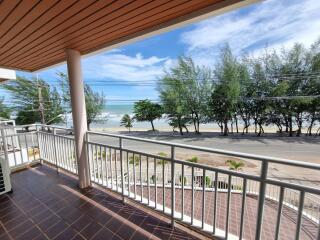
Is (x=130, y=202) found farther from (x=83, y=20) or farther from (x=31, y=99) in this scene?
(x=31, y=99)

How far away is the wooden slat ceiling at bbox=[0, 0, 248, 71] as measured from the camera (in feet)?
4.75

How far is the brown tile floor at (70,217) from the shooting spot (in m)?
1.89

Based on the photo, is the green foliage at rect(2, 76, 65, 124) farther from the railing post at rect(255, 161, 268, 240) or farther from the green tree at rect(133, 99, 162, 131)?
the railing post at rect(255, 161, 268, 240)

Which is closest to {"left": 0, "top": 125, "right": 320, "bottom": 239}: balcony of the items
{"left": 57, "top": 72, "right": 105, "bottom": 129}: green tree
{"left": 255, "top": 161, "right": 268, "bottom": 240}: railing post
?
{"left": 255, "top": 161, "right": 268, "bottom": 240}: railing post

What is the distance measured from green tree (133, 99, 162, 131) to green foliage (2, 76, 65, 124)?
9146mm

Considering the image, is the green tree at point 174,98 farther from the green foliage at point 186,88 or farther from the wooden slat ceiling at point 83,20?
the wooden slat ceiling at point 83,20

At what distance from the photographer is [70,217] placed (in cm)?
218

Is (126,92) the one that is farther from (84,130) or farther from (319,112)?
(84,130)

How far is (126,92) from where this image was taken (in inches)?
2616

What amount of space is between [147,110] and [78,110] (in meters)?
19.6

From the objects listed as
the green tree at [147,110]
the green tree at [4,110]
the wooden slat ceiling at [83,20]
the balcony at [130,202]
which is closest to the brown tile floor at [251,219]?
the balcony at [130,202]

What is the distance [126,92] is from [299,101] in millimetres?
57192

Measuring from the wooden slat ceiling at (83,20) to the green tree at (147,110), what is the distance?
A: 18.8 m

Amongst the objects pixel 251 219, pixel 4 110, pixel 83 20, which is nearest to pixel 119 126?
pixel 4 110
